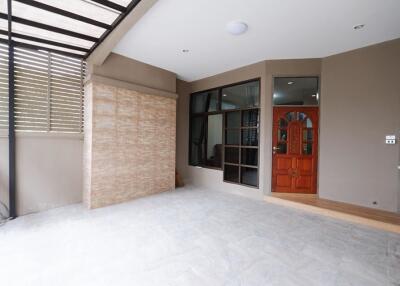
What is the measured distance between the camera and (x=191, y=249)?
2484 mm

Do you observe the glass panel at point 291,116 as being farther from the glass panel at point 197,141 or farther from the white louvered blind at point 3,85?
the white louvered blind at point 3,85

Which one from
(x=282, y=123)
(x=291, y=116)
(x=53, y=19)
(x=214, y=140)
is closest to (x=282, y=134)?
(x=282, y=123)

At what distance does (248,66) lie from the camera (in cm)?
490

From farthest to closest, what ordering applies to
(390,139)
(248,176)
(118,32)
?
(248,176) → (390,139) → (118,32)

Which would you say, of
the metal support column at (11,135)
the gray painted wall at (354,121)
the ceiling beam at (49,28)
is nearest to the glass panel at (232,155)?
the gray painted wall at (354,121)

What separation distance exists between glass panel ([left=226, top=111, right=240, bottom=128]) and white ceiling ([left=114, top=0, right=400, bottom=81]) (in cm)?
129

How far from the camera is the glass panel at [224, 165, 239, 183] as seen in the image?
527cm

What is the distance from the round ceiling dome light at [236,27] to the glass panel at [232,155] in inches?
110

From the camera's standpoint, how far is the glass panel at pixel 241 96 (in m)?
4.92

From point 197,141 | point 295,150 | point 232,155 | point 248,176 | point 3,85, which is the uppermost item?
point 3,85

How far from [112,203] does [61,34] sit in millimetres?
3222

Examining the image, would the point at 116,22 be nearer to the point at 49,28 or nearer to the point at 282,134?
the point at 49,28

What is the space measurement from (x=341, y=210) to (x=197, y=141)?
399 cm

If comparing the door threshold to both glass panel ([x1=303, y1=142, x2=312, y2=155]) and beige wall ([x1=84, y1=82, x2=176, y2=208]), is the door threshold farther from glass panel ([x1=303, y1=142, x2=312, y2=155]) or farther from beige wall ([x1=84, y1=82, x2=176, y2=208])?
beige wall ([x1=84, y1=82, x2=176, y2=208])
